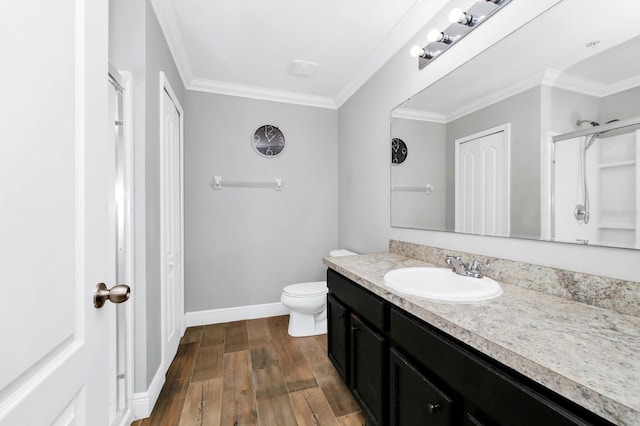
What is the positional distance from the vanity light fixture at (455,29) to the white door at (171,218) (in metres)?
1.70

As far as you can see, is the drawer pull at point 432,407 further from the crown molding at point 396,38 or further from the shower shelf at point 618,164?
the crown molding at point 396,38

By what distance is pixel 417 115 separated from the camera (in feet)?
6.23

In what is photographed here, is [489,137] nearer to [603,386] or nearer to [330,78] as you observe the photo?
[603,386]

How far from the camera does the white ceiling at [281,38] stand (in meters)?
1.78

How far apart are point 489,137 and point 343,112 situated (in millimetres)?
1916

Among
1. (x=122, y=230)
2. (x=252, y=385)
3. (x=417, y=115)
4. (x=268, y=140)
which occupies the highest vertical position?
(x=268, y=140)

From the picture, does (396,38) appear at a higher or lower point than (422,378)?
higher

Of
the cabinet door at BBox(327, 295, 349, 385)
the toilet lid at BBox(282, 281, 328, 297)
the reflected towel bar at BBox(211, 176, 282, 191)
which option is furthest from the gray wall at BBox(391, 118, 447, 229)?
the reflected towel bar at BBox(211, 176, 282, 191)

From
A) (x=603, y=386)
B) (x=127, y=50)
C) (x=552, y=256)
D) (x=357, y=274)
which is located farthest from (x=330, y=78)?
(x=603, y=386)

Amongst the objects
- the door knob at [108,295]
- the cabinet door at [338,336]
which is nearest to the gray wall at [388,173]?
the cabinet door at [338,336]

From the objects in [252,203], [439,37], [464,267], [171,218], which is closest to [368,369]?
[464,267]

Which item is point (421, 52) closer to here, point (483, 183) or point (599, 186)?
point (483, 183)

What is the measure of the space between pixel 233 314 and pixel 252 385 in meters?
1.14

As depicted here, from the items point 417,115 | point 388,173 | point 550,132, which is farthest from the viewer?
point 388,173
